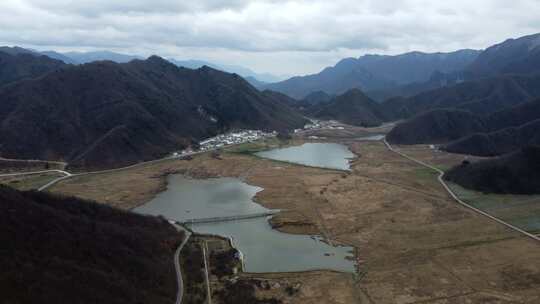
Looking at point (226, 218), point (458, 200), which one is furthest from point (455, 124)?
point (226, 218)

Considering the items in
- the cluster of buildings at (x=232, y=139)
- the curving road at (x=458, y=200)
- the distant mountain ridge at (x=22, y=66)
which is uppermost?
the distant mountain ridge at (x=22, y=66)

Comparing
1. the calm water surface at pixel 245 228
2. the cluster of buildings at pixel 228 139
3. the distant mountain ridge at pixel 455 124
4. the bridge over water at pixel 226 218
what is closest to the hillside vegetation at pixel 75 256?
the calm water surface at pixel 245 228

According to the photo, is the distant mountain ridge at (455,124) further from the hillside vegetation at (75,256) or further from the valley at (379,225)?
the hillside vegetation at (75,256)

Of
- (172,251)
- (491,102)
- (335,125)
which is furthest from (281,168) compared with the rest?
(491,102)

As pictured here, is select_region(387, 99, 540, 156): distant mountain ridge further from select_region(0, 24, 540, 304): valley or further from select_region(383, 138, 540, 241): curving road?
select_region(383, 138, 540, 241): curving road

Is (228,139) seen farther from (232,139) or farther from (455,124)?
(455,124)

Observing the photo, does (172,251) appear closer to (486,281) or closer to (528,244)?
(486,281)
